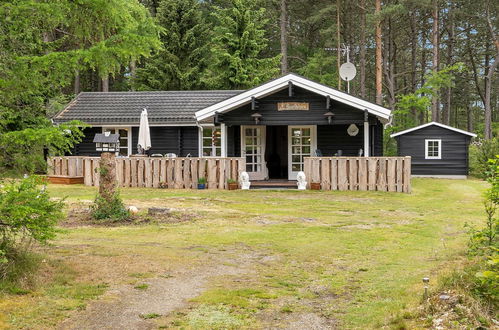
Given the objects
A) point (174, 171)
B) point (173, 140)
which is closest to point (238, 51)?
point (173, 140)

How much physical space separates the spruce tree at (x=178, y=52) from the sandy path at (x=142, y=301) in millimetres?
27782

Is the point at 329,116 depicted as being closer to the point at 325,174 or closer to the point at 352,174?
the point at 325,174

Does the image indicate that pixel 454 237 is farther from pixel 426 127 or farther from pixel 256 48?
pixel 256 48

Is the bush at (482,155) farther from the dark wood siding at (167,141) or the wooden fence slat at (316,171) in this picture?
the dark wood siding at (167,141)

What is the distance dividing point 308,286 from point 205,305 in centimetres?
143

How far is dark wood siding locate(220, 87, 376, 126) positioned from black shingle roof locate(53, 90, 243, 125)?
13.2 feet

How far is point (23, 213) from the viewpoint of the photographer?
4918mm

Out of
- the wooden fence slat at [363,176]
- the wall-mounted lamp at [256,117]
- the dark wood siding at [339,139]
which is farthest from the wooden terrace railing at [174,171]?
the dark wood siding at [339,139]

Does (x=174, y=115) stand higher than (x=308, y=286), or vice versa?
(x=174, y=115)

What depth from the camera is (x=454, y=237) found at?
9000 millimetres

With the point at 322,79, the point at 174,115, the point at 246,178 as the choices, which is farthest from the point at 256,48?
the point at 246,178

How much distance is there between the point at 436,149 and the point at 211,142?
39.5ft

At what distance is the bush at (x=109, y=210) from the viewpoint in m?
10.6

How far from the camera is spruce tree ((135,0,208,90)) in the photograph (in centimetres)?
3291
